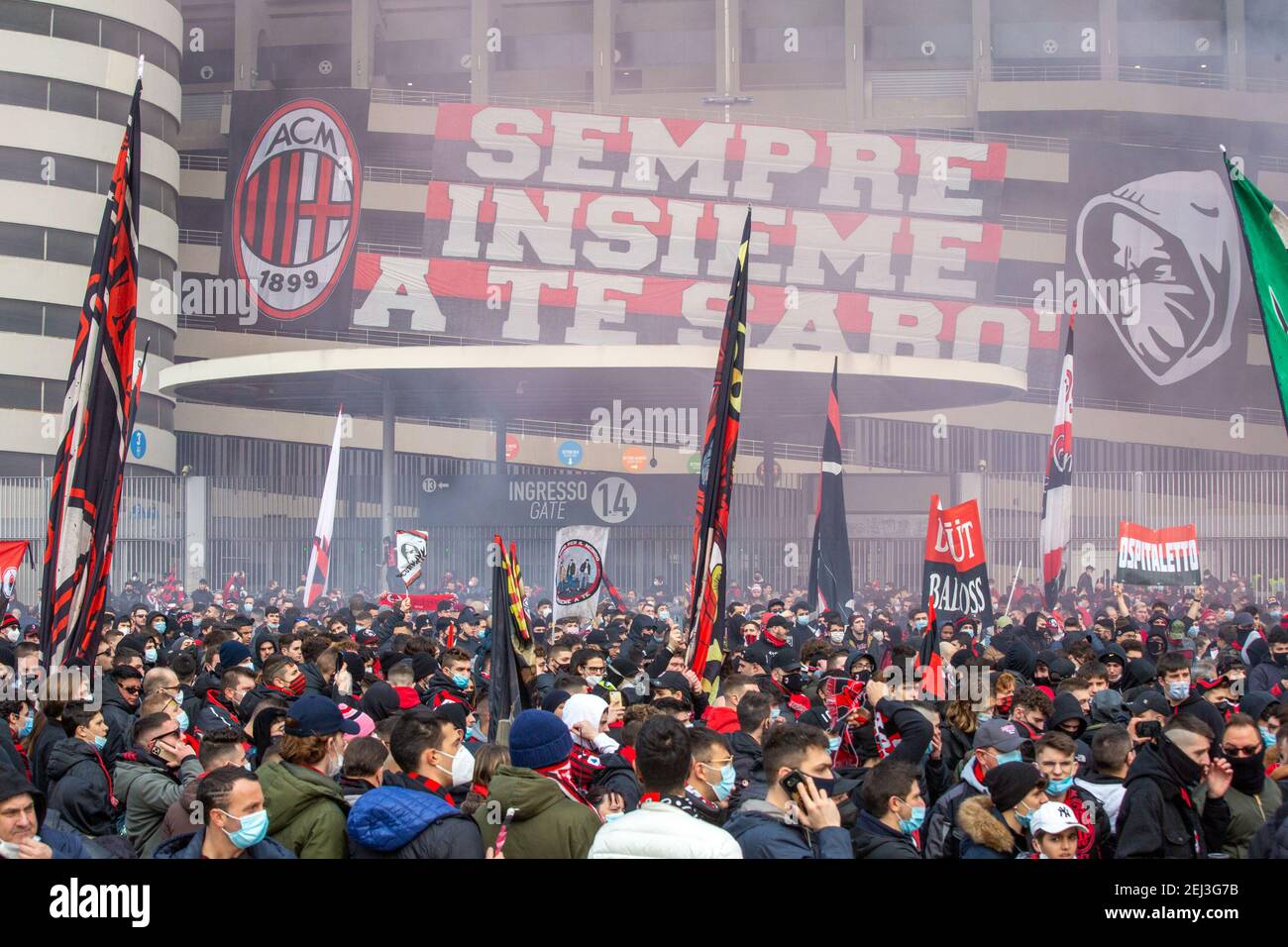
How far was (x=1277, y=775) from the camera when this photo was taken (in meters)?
6.05

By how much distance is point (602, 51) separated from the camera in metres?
50.8

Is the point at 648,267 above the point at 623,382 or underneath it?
above

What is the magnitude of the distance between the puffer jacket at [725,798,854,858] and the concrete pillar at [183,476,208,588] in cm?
3106

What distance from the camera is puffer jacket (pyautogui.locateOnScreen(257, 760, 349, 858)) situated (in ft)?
16.0

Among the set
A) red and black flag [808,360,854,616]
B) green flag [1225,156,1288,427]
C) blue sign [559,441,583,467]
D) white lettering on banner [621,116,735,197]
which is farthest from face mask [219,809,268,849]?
white lettering on banner [621,116,735,197]

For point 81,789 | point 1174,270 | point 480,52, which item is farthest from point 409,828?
point 480,52

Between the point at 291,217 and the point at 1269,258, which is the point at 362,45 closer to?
the point at 291,217

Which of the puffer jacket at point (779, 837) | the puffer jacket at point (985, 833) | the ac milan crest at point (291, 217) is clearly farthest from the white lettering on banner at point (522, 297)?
the puffer jacket at point (779, 837)

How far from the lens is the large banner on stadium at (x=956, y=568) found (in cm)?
1452

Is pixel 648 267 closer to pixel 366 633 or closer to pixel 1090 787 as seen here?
pixel 366 633

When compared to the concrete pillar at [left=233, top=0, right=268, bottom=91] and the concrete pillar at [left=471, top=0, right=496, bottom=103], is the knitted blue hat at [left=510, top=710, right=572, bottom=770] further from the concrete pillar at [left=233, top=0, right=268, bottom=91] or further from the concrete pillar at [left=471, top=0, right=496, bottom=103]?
the concrete pillar at [left=233, top=0, right=268, bottom=91]
